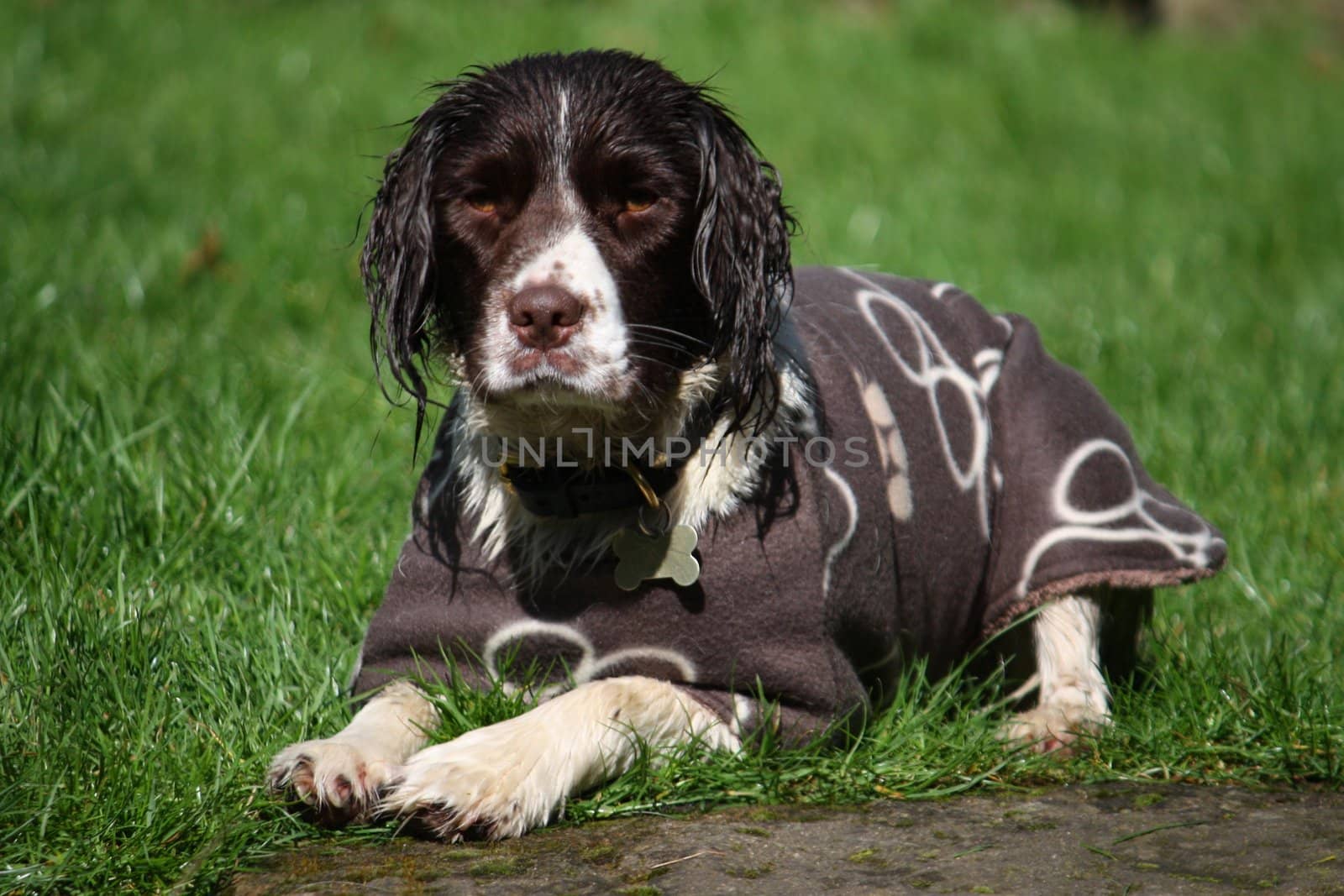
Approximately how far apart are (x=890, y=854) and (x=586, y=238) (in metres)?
1.11

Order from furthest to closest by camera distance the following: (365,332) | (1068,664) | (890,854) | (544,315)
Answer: (365,332) < (1068,664) < (544,315) < (890,854)

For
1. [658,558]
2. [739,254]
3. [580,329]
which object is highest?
[739,254]

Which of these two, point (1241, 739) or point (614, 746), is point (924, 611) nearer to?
point (1241, 739)

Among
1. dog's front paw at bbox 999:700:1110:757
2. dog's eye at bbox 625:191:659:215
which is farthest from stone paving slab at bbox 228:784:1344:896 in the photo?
dog's eye at bbox 625:191:659:215

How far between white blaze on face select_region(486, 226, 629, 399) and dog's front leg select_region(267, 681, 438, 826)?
25.0 inches

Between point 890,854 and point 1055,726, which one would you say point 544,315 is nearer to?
point 890,854

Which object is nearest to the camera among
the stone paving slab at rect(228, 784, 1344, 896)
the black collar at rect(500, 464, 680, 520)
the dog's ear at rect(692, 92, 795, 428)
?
the stone paving slab at rect(228, 784, 1344, 896)

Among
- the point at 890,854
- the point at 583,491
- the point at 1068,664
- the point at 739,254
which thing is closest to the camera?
the point at 890,854

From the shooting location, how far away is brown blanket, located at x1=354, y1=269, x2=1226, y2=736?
2.53m

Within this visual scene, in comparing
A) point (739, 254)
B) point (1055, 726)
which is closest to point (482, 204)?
point (739, 254)

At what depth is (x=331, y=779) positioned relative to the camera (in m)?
2.25

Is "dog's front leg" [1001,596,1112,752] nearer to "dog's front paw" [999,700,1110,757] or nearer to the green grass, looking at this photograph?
"dog's front paw" [999,700,1110,757]

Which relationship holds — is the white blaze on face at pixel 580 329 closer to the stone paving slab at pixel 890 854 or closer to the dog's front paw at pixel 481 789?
the dog's front paw at pixel 481 789

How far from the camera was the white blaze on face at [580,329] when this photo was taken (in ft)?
7.66
